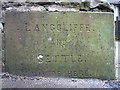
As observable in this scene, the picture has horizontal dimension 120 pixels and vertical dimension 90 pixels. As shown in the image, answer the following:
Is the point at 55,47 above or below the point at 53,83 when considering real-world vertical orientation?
above

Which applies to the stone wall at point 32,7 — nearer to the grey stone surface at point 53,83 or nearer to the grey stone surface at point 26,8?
the grey stone surface at point 26,8

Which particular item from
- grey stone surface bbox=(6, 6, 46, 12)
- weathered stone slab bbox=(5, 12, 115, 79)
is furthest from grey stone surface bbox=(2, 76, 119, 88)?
grey stone surface bbox=(6, 6, 46, 12)

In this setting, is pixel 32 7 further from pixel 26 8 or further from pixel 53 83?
pixel 53 83

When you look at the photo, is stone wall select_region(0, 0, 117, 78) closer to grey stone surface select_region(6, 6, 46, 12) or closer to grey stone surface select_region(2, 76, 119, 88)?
grey stone surface select_region(6, 6, 46, 12)

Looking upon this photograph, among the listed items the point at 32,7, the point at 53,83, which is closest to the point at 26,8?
the point at 32,7

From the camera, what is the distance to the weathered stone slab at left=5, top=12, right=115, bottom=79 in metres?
2.27

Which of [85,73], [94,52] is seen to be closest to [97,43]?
[94,52]

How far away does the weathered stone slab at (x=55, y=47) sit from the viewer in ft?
7.46

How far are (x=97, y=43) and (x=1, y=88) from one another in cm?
73

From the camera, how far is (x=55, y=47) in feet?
7.52

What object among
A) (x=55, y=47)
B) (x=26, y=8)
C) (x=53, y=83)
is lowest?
(x=53, y=83)

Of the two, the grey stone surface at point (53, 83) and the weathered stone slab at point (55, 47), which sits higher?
the weathered stone slab at point (55, 47)

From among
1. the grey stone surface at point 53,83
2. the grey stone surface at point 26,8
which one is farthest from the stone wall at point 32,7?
the grey stone surface at point 53,83

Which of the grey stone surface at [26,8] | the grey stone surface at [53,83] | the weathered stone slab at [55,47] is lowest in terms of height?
the grey stone surface at [53,83]
